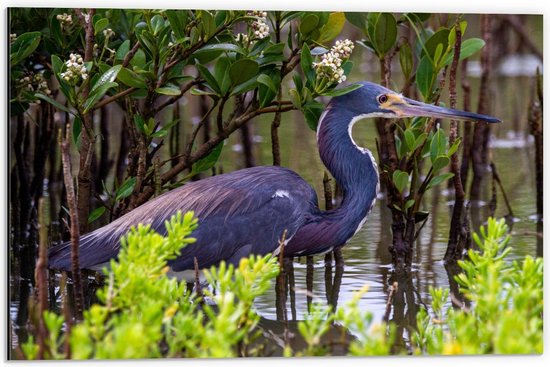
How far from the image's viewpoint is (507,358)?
13.6ft

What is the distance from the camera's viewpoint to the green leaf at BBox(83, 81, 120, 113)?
4441 mm

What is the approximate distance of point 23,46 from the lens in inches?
184

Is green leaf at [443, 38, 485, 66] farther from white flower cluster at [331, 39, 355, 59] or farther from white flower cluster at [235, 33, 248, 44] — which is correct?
white flower cluster at [235, 33, 248, 44]

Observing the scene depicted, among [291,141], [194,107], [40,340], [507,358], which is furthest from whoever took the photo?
[194,107]

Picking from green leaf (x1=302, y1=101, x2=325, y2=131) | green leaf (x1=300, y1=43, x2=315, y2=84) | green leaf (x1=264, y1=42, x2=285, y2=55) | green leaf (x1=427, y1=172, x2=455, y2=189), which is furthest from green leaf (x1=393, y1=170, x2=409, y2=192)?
green leaf (x1=264, y1=42, x2=285, y2=55)

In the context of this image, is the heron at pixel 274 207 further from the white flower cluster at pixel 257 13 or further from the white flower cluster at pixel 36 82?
the white flower cluster at pixel 36 82

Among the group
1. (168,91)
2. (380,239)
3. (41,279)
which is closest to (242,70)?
(168,91)

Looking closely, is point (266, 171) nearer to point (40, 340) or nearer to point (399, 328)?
point (399, 328)

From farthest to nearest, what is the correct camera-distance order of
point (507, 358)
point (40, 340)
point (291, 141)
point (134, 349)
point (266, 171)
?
point (291, 141), point (266, 171), point (507, 358), point (40, 340), point (134, 349)

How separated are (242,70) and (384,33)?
0.68 metres

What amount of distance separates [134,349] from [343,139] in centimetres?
190

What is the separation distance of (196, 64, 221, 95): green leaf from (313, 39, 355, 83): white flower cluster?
39 cm

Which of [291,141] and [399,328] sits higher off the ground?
[291,141]

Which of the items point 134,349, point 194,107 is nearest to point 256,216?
point 134,349
